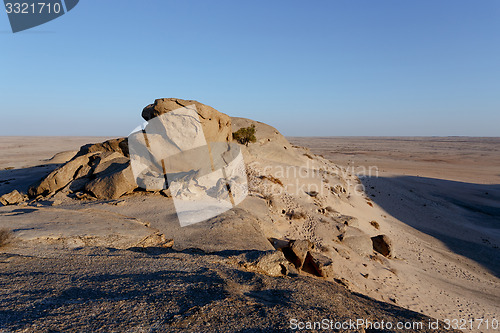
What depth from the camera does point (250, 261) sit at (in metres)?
6.91

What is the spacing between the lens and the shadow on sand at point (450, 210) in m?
16.3

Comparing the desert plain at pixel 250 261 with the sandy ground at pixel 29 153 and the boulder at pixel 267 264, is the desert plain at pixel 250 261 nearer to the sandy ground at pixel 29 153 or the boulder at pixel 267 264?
the boulder at pixel 267 264

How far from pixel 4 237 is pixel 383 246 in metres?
14.7

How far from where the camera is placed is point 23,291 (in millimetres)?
4531

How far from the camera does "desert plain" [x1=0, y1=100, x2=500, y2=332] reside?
166 inches

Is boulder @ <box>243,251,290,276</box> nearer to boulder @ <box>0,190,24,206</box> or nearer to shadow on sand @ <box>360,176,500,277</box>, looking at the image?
boulder @ <box>0,190,24,206</box>

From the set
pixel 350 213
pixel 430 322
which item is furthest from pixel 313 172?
pixel 430 322

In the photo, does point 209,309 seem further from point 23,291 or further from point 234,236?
point 234,236

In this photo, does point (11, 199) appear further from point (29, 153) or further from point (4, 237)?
point (29, 153)

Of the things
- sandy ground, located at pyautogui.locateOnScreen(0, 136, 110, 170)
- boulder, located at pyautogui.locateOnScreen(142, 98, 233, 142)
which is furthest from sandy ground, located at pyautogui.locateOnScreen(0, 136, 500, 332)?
sandy ground, located at pyautogui.locateOnScreen(0, 136, 110, 170)

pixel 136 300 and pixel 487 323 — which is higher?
pixel 136 300

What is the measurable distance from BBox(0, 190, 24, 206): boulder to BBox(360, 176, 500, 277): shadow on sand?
23.5m

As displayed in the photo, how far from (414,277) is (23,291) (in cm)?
1340

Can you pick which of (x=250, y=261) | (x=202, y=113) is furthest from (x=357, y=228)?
(x=202, y=113)
